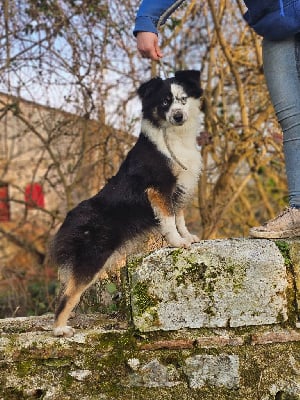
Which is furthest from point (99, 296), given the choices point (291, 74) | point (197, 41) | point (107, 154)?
point (197, 41)

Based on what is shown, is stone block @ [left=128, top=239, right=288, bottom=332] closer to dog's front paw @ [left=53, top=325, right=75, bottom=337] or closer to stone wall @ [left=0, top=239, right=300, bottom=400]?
stone wall @ [left=0, top=239, right=300, bottom=400]

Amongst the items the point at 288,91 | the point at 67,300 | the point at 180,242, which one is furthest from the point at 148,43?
the point at 67,300

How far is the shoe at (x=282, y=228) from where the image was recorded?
10.3ft

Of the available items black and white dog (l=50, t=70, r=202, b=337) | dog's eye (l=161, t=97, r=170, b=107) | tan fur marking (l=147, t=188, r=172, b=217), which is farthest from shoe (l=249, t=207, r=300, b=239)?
dog's eye (l=161, t=97, r=170, b=107)

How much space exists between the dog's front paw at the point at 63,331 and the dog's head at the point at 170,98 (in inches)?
50.5

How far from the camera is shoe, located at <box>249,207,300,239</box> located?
10.3ft

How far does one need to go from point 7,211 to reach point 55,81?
4.11m

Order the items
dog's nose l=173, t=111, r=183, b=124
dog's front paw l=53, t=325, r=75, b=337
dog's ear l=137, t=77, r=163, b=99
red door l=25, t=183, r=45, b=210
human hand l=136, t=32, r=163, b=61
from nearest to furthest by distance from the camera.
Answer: dog's front paw l=53, t=325, r=75, b=337 → human hand l=136, t=32, r=163, b=61 → dog's nose l=173, t=111, r=183, b=124 → dog's ear l=137, t=77, r=163, b=99 → red door l=25, t=183, r=45, b=210

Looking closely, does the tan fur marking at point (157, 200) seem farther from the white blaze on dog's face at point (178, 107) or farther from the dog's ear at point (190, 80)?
the dog's ear at point (190, 80)

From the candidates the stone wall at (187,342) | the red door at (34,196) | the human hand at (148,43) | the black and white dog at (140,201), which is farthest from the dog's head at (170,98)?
the red door at (34,196)

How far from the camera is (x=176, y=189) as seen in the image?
3.25m

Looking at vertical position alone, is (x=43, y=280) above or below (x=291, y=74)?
below

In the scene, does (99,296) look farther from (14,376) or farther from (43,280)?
(43,280)

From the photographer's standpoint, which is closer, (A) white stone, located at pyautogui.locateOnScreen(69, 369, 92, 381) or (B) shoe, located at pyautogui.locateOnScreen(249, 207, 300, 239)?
(A) white stone, located at pyautogui.locateOnScreen(69, 369, 92, 381)
